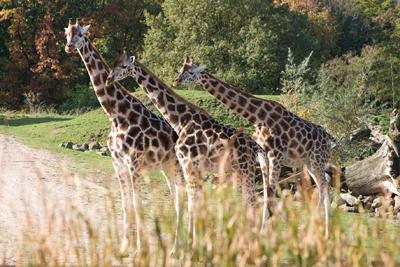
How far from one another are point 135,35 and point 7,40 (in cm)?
1002

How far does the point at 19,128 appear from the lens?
1877cm

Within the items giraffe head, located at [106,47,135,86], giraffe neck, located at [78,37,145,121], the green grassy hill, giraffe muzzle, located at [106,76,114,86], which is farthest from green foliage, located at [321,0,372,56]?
giraffe muzzle, located at [106,76,114,86]

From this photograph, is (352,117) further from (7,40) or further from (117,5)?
(7,40)

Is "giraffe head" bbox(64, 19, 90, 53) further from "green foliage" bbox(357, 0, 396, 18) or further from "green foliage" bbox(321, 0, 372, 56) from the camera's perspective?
"green foliage" bbox(357, 0, 396, 18)

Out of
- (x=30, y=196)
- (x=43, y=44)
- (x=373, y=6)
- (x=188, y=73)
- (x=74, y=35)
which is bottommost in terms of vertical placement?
(x=30, y=196)

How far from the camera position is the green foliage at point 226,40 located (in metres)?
25.7

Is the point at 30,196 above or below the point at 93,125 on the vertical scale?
below

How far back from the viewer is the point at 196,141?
18.3ft

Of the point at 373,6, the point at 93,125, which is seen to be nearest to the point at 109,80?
the point at 93,125

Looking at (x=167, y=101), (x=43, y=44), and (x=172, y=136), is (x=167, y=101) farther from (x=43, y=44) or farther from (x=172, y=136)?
(x=43, y=44)

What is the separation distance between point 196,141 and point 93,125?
40.5ft

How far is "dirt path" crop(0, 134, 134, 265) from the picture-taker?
226 inches

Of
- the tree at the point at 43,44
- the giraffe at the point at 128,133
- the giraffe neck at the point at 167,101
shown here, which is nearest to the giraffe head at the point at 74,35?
the giraffe at the point at 128,133

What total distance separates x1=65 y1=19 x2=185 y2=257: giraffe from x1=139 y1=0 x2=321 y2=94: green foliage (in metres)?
19.2
